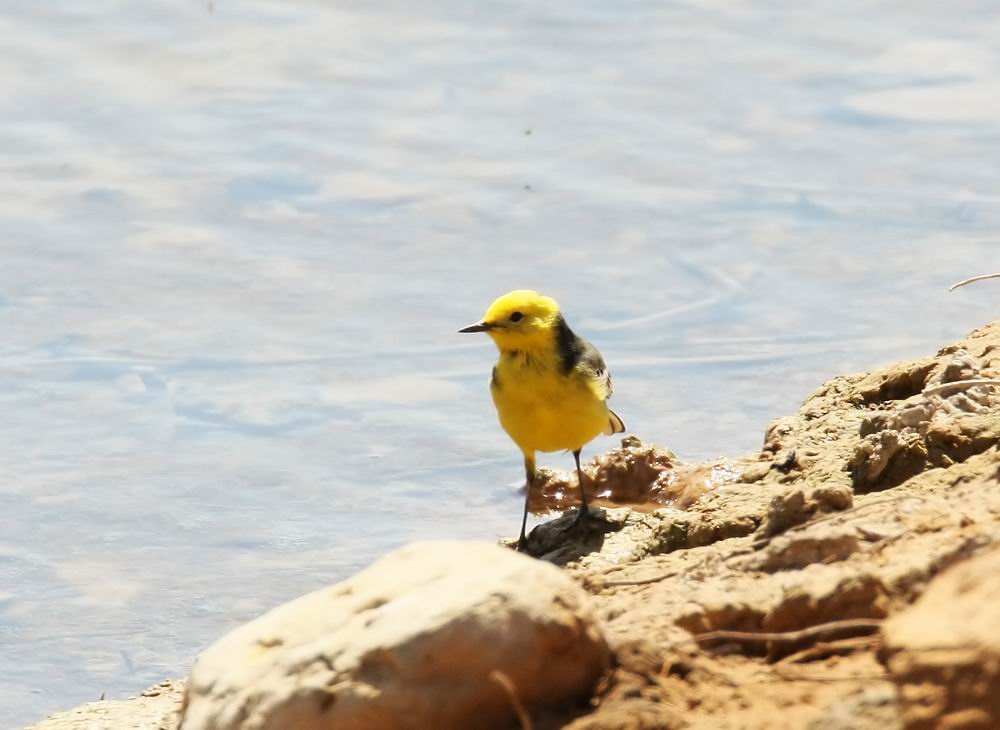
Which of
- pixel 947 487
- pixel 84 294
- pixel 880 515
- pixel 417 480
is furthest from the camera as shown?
pixel 84 294

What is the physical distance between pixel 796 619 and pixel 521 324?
3.34 m

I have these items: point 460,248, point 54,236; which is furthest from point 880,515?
point 54,236

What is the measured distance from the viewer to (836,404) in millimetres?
8602

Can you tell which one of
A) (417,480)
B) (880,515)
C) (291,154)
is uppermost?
(291,154)

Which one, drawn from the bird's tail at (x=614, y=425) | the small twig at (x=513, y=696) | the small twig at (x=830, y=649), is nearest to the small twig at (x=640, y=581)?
the small twig at (x=830, y=649)

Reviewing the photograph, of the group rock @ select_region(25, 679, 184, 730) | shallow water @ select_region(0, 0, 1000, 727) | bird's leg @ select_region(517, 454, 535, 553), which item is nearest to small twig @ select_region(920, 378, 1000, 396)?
bird's leg @ select_region(517, 454, 535, 553)

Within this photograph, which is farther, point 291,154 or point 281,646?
point 291,154

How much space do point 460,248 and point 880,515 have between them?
6870 mm

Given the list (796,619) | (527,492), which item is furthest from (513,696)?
(527,492)

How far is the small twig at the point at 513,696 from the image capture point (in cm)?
452

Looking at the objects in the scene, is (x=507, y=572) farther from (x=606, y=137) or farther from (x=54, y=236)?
(x=606, y=137)

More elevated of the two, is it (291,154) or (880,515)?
(291,154)

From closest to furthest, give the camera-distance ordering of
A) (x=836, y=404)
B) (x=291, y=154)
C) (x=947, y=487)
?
(x=947, y=487), (x=836, y=404), (x=291, y=154)

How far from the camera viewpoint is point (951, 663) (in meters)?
3.86
